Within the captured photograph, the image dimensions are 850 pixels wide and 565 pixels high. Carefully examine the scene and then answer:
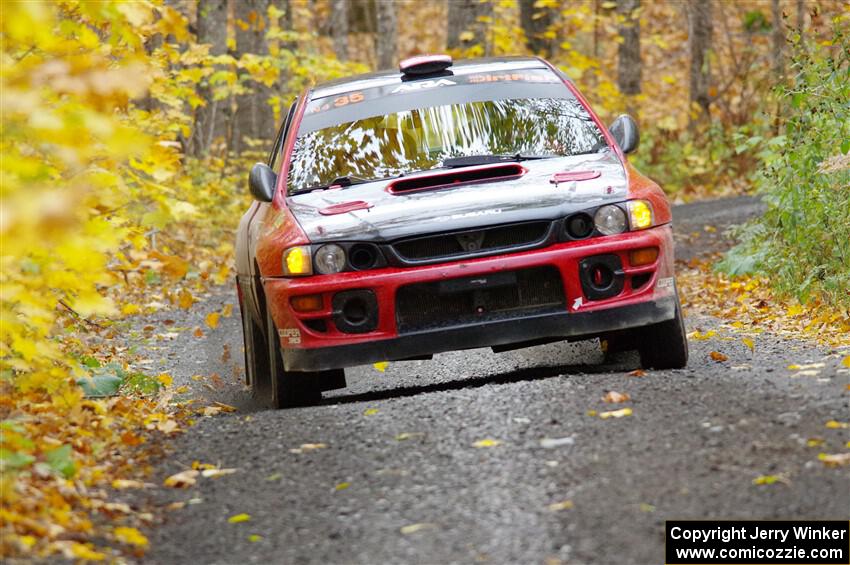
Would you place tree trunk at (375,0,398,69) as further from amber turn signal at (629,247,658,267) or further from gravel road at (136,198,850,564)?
amber turn signal at (629,247,658,267)

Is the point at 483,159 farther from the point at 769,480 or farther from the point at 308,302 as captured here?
the point at 769,480

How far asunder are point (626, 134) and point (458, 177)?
1.22 meters

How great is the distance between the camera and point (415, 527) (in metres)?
4.51

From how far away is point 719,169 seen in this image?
73.1 feet

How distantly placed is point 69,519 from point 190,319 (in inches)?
320

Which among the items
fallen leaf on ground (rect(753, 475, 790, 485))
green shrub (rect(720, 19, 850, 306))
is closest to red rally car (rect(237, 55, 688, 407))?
fallen leaf on ground (rect(753, 475, 790, 485))

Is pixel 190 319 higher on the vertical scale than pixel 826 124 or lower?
lower

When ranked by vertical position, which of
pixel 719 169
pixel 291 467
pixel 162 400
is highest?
pixel 291 467

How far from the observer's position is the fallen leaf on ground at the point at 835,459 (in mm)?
4771

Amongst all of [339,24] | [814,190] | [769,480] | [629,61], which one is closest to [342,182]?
[769,480]

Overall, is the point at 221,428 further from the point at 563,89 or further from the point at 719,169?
the point at 719,169

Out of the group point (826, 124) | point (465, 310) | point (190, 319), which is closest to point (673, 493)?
point (465, 310)

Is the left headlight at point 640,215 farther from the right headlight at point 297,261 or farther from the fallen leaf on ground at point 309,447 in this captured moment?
the fallen leaf on ground at point 309,447

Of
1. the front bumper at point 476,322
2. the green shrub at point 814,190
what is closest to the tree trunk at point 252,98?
the green shrub at point 814,190
